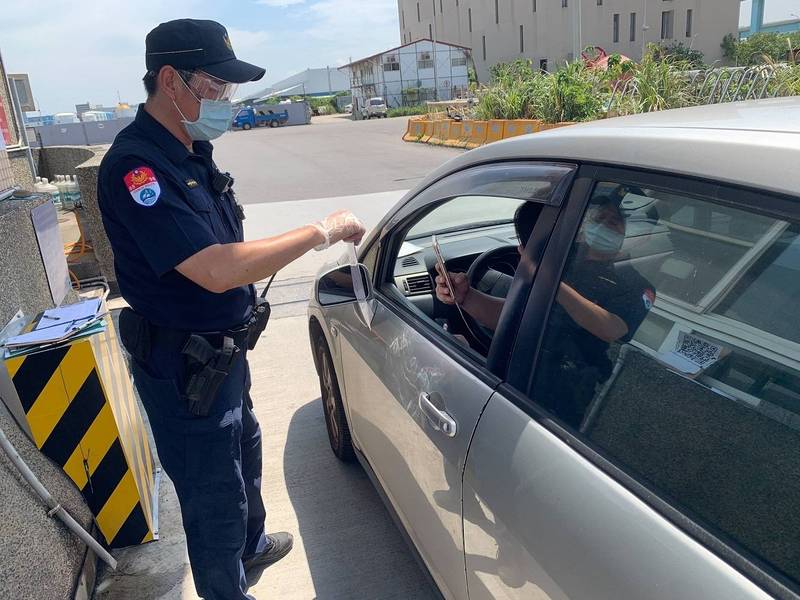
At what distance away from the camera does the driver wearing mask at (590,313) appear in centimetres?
139

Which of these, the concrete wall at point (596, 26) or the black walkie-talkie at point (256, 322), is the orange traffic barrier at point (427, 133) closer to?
the black walkie-talkie at point (256, 322)

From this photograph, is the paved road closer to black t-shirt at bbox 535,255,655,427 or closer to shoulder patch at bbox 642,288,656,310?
black t-shirt at bbox 535,255,655,427

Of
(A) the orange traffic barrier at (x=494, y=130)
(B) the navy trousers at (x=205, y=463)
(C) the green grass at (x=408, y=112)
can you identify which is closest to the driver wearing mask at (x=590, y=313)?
(B) the navy trousers at (x=205, y=463)

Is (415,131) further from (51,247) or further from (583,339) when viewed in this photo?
(583,339)

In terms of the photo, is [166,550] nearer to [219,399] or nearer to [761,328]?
[219,399]

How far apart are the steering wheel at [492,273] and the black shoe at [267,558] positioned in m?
1.28

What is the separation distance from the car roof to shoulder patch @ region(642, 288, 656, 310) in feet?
0.88

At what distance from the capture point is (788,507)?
100 centimetres

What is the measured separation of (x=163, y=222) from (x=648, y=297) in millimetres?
1356

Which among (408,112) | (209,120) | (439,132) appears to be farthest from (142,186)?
(408,112)

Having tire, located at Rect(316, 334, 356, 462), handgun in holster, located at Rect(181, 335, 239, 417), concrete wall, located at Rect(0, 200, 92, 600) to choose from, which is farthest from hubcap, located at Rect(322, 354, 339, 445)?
concrete wall, located at Rect(0, 200, 92, 600)

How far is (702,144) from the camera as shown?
1.19 meters

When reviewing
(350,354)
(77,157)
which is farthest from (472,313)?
(77,157)

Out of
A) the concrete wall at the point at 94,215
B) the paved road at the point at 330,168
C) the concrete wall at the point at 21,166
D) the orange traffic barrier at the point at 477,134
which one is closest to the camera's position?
the concrete wall at the point at 21,166
